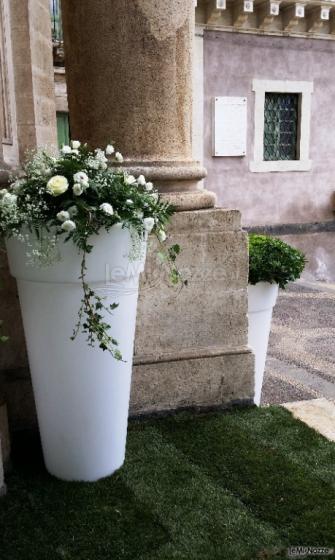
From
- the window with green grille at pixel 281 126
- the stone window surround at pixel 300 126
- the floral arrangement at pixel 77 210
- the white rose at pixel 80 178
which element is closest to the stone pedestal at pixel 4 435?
the floral arrangement at pixel 77 210

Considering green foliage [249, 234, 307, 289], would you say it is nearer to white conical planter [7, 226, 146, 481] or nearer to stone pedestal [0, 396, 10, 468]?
white conical planter [7, 226, 146, 481]

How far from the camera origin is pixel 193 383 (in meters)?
2.24

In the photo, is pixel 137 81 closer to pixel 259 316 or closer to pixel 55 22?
pixel 259 316

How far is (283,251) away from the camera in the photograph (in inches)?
102

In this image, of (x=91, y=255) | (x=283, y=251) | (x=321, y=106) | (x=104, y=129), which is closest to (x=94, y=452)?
(x=91, y=255)

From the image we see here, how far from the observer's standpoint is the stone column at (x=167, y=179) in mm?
2029

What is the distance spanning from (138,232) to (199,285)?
0.62 m

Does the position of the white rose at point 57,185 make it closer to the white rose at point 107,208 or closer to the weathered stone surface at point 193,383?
the white rose at point 107,208

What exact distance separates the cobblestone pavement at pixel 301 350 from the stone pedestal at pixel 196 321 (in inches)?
44.6

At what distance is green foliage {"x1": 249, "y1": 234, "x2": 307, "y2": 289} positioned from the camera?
248 cm

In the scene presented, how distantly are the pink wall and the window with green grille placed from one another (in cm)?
28

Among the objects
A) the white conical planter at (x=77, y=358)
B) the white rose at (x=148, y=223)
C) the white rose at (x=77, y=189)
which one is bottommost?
the white conical planter at (x=77, y=358)

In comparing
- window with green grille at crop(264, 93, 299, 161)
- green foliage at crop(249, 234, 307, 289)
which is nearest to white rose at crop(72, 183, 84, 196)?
green foliage at crop(249, 234, 307, 289)

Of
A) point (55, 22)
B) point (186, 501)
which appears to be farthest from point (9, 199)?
point (55, 22)
